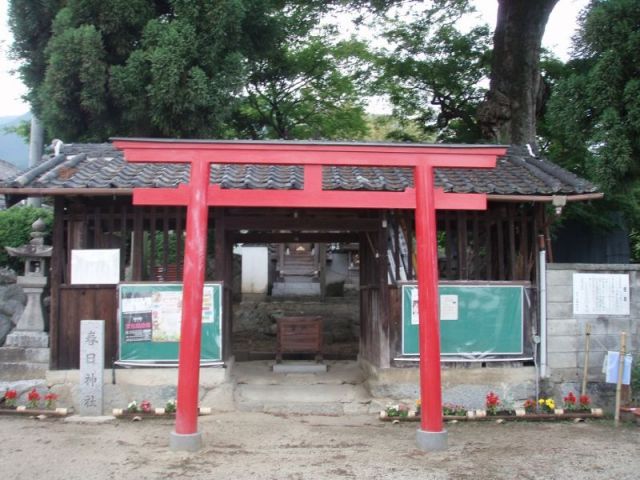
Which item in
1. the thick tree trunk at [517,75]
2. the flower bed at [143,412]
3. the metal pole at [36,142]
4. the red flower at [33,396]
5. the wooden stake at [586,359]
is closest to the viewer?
the flower bed at [143,412]

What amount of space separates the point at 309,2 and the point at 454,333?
1125cm

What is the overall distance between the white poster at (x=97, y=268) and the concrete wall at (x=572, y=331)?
23.4 feet

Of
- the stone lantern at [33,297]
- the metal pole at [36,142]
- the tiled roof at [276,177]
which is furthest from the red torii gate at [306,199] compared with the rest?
the metal pole at [36,142]

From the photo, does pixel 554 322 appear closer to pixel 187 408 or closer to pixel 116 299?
pixel 187 408

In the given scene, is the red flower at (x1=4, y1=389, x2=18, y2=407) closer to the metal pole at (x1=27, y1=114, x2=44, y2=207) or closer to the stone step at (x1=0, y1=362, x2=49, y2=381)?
the stone step at (x1=0, y1=362, x2=49, y2=381)

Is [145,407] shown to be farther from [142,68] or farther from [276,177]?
[142,68]

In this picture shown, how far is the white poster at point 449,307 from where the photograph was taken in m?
10.1

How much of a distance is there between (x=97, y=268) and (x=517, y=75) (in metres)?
11.1

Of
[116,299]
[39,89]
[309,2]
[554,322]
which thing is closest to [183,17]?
[39,89]

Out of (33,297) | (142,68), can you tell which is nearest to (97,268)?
(33,297)

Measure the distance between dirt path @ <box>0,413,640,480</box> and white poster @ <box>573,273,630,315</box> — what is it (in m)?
1.86

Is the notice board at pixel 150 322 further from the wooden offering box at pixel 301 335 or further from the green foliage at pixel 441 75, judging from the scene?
the green foliage at pixel 441 75

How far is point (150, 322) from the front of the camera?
979 centimetres

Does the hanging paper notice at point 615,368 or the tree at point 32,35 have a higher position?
the tree at point 32,35
